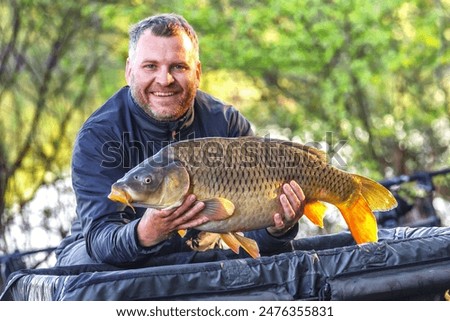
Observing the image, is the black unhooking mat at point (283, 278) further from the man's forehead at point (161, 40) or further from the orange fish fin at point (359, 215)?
the man's forehead at point (161, 40)

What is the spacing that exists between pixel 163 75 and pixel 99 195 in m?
0.37

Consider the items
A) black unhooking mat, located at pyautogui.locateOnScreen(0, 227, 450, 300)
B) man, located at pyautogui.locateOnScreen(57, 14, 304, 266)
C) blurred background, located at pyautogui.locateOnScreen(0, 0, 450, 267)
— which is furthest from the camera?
blurred background, located at pyautogui.locateOnScreen(0, 0, 450, 267)

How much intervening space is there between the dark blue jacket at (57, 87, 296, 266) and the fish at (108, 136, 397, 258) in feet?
0.69

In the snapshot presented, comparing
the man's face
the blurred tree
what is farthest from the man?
the blurred tree

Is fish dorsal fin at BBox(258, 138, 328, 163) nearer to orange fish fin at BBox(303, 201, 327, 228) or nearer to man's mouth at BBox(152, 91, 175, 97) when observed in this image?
orange fish fin at BBox(303, 201, 327, 228)

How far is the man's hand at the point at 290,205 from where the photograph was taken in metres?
2.19

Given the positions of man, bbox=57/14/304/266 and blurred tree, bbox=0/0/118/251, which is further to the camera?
blurred tree, bbox=0/0/118/251

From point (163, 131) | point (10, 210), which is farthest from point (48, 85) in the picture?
point (163, 131)

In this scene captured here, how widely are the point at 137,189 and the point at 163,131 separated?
1.88 ft

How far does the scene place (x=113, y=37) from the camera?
6.86 meters

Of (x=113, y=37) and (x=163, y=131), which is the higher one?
(x=113, y=37)

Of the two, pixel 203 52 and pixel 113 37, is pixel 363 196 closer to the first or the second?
pixel 203 52

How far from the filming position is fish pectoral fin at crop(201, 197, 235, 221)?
2.09 meters
